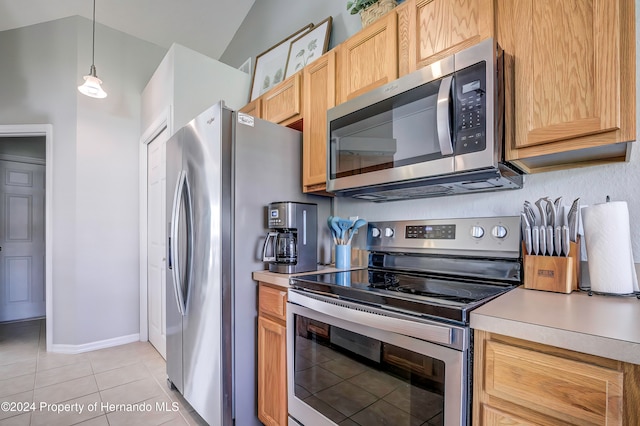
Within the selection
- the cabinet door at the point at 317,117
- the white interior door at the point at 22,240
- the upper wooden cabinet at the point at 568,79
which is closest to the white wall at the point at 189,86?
the cabinet door at the point at 317,117

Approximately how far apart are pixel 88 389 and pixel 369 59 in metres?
2.79

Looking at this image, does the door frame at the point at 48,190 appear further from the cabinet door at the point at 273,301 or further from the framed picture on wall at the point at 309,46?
the cabinet door at the point at 273,301

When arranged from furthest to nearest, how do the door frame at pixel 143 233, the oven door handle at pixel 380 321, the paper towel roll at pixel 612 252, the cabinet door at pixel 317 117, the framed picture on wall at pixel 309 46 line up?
the door frame at pixel 143 233 < the framed picture on wall at pixel 309 46 < the cabinet door at pixel 317 117 < the paper towel roll at pixel 612 252 < the oven door handle at pixel 380 321

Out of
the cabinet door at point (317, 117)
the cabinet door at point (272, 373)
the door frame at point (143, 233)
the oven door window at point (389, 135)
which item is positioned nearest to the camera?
the oven door window at point (389, 135)

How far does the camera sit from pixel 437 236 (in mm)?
1479

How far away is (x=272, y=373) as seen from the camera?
1536 millimetres

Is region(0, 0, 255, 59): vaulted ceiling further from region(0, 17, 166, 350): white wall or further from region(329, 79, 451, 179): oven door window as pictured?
region(329, 79, 451, 179): oven door window

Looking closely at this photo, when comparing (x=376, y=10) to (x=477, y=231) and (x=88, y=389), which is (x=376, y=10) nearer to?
(x=477, y=231)

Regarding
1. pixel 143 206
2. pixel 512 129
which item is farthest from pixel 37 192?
pixel 512 129

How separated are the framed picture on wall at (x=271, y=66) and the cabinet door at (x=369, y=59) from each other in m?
1.08

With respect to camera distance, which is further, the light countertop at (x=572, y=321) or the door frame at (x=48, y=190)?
the door frame at (x=48, y=190)

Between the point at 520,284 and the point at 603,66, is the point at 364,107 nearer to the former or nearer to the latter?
the point at 603,66

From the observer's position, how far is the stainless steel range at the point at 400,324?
0.86 meters

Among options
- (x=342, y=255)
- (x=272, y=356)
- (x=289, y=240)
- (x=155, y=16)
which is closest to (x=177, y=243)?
(x=289, y=240)
